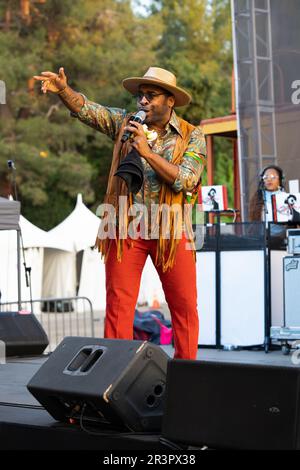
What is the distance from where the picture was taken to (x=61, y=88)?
4797 mm

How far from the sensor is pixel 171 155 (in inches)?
194

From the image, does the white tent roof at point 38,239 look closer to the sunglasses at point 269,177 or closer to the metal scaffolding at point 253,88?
the metal scaffolding at point 253,88

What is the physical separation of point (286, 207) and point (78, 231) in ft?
39.5

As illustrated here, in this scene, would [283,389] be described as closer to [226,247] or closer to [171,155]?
[171,155]

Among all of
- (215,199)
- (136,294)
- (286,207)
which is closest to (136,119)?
(136,294)

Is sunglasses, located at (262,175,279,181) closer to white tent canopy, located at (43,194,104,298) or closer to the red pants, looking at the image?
the red pants

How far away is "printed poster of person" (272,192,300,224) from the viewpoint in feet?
25.7

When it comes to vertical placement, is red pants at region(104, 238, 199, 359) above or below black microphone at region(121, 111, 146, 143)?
below

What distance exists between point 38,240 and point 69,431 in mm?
14910

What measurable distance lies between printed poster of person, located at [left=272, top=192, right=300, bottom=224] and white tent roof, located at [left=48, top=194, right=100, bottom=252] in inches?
462

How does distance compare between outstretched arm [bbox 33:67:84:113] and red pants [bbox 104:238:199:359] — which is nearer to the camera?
outstretched arm [bbox 33:67:84:113]

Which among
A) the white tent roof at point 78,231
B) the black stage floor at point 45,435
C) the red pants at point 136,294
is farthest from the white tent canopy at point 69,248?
the red pants at point 136,294

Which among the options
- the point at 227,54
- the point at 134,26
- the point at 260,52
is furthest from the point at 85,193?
the point at 260,52

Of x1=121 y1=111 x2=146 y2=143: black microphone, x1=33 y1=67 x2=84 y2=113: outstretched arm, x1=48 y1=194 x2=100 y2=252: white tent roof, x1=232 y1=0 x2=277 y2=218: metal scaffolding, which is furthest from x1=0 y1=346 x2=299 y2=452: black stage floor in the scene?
x1=48 y1=194 x2=100 y2=252: white tent roof
